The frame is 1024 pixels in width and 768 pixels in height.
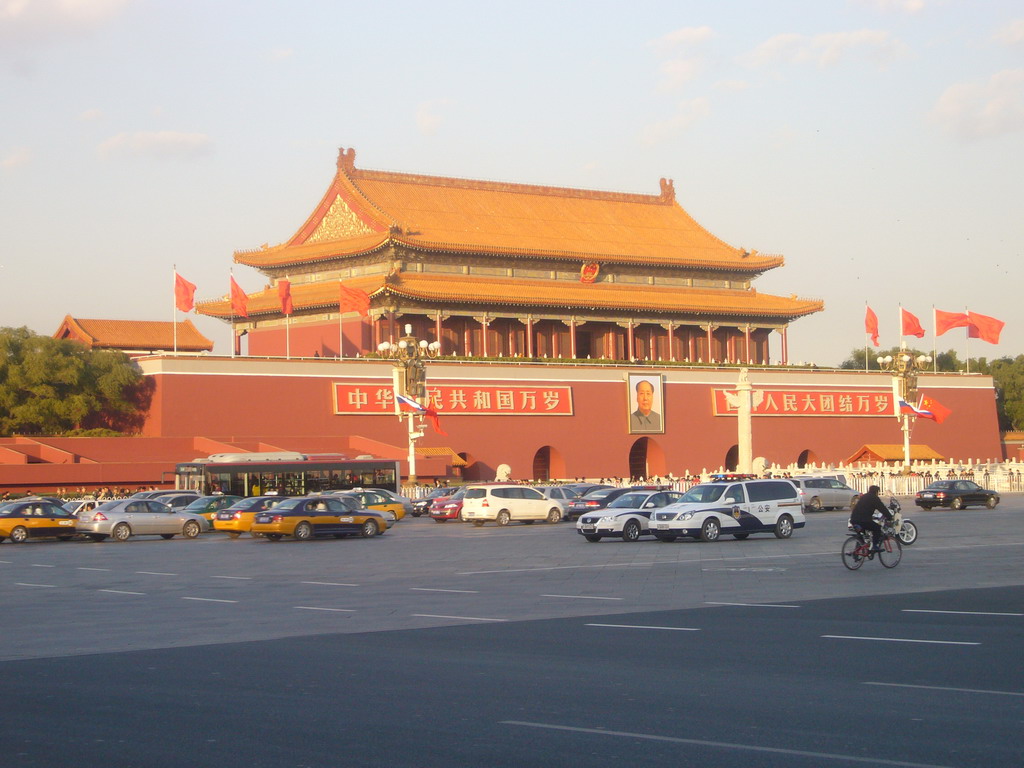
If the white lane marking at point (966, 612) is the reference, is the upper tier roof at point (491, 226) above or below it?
above

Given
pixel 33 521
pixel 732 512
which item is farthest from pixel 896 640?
pixel 33 521

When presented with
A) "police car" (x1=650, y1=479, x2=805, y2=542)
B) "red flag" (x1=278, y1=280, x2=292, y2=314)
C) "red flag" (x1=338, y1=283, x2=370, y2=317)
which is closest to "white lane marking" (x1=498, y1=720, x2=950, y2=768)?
"police car" (x1=650, y1=479, x2=805, y2=542)

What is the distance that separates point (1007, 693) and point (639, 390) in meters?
55.4

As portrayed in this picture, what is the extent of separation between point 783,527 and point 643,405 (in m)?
34.8

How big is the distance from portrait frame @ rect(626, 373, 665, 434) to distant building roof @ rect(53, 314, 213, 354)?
25829 mm

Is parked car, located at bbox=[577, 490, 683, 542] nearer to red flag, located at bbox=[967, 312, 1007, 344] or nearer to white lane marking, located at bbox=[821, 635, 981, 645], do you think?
white lane marking, located at bbox=[821, 635, 981, 645]

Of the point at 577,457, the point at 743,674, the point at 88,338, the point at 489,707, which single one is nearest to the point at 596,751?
the point at 489,707

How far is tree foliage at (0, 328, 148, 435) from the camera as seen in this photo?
2050 inches

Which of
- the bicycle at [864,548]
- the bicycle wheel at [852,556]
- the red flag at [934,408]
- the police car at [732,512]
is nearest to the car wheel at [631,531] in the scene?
the police car at [732,512]

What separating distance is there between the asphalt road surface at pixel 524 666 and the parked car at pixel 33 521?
38.6 feet

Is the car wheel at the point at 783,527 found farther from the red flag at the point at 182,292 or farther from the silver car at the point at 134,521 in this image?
the red flag at the point at 182,292

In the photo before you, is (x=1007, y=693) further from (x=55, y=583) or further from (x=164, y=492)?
(x=164, y=492)

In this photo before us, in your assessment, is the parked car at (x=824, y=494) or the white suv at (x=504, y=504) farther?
the parked car at (x=824, y=494)

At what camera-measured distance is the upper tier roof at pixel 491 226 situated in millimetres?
63875
